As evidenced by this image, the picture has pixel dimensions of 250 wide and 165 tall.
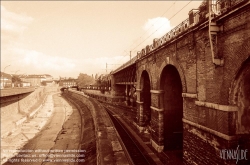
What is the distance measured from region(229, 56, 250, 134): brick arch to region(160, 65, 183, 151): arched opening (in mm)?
6924

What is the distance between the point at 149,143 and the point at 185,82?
27.5 ft

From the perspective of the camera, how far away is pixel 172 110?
47.8 ft

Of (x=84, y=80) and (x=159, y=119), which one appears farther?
(x=84, y=80)

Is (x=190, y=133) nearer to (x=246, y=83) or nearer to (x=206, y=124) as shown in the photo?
(x=206, y=124)

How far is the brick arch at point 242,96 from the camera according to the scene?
708 cm

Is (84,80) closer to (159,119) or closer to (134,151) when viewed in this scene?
(134,151)

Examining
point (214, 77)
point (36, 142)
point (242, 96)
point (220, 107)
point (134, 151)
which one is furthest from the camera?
point (36, 142)

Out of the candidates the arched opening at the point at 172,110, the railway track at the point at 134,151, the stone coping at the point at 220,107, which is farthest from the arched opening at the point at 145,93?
the stone coping at the point at 220,107

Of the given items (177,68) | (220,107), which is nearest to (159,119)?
(177,68)

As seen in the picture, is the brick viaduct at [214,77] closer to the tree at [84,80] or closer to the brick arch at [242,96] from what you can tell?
the brick arch at [242,96]

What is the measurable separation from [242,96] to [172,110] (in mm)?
7331

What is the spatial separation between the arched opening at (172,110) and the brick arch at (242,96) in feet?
22.7

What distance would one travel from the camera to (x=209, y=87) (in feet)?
28.0

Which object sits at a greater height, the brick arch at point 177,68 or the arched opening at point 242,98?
the brick arch at point 177,68
